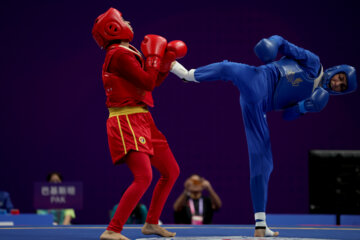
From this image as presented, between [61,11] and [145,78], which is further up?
[61,11]

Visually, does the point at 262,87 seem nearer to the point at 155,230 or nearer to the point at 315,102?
the point at 315,102

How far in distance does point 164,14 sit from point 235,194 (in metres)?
2.64

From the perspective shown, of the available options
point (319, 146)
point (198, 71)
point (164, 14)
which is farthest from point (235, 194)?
point (198, 71)

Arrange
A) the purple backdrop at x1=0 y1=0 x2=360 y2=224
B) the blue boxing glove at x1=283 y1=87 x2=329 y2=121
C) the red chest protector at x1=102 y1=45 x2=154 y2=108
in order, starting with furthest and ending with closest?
the purple backdrop at x1=0 y1=0 x2=360 y2=224, the blue boxing glove at x1=283 y1=87 x2=329 y2=121, the red chest protector at x1=102 y1=45 x2=154 y2=108

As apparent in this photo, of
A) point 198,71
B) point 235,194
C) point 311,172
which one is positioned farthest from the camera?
point 235,194

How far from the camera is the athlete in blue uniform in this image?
367cm

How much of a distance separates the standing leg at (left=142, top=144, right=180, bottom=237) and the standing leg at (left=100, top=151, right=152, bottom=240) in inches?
10.6

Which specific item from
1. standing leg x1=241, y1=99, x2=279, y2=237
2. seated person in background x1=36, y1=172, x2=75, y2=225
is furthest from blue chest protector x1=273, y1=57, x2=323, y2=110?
seated person in background x1=36, y1=172, x2=75, y2=225

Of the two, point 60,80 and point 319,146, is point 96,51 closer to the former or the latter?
point 60,80

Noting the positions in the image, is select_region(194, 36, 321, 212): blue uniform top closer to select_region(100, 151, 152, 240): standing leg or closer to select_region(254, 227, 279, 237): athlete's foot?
select_region(254, 227, 279, 237): athlete's foot

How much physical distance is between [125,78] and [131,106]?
18 cm

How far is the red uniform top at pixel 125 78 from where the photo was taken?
342cm

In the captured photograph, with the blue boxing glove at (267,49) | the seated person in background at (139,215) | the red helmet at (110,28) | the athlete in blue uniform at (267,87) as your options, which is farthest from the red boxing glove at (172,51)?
the seated person in background at (139,215)

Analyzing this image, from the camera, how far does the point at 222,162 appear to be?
7.79 m
